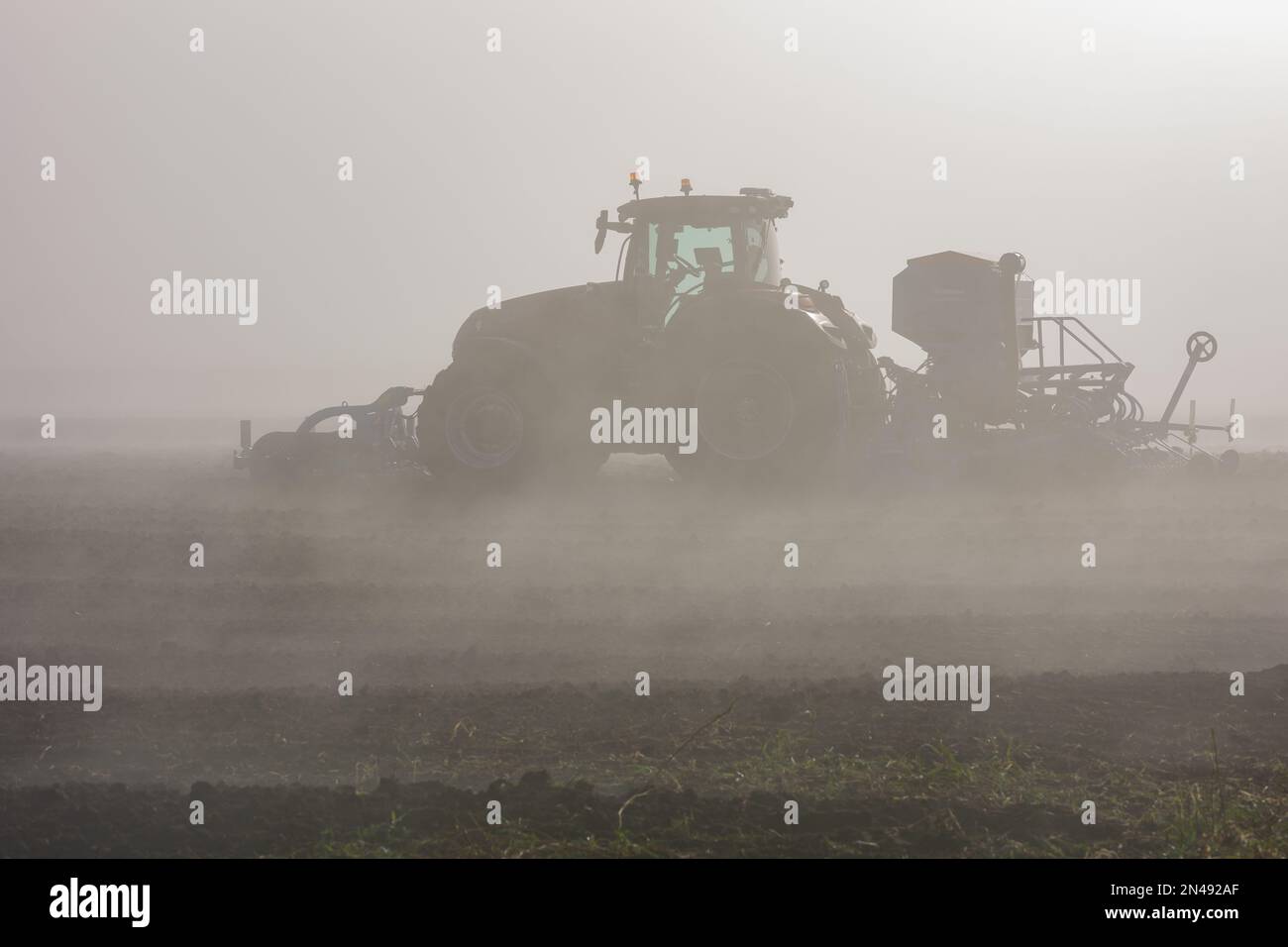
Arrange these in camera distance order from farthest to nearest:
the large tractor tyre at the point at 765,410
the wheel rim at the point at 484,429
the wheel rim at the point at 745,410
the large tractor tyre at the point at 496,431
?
the wheel rim at the point at 484,429 < the large tractor tyre at the point at 496,431 < the wheel rim at the point at 745,410 < the large tractor tyre at the point at 765,410

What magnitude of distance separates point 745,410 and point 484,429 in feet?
8.76

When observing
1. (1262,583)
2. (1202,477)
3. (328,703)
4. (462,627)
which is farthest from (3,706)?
(1202,477)

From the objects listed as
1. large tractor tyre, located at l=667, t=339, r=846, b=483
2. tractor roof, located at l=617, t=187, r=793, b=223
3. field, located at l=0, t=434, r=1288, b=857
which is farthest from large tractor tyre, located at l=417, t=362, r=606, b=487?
tractor roof, located at l=617, t=187, r=793, b=223

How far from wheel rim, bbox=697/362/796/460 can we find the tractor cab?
85 cm

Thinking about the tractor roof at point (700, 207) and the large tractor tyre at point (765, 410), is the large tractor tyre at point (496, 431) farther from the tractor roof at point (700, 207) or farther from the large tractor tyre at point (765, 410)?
the tractor roof at point (700, 207)

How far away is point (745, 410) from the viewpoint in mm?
13695

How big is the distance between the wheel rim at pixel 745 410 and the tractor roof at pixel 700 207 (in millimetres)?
1635

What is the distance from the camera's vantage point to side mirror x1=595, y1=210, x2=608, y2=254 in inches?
547

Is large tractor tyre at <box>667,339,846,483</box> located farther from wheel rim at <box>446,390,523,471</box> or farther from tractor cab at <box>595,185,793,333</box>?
wheel rim at <box>446,390,523,471</box>

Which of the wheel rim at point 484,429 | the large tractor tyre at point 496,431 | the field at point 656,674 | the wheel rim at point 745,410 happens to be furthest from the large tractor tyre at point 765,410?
the wheel rim at point 484,429

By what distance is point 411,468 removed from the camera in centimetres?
1546

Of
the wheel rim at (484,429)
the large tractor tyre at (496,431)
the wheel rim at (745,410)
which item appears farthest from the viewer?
the wheel rim at (484,429)

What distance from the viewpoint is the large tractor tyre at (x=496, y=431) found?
45.9ft

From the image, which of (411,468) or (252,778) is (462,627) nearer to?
(252,778)
